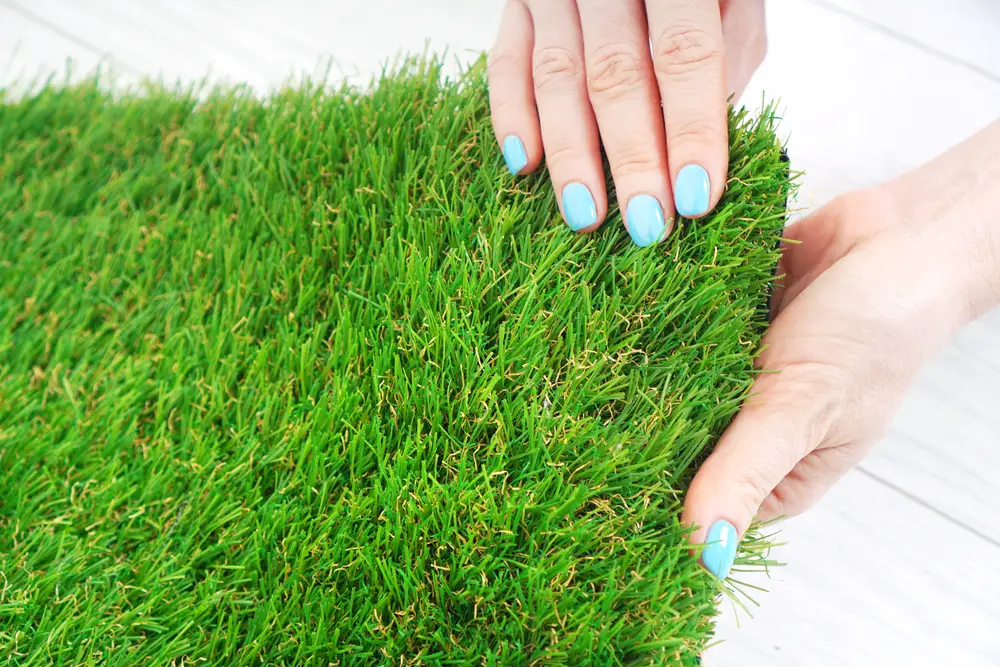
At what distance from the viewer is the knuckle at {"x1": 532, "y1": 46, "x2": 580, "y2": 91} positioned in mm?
838

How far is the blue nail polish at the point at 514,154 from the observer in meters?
0.81

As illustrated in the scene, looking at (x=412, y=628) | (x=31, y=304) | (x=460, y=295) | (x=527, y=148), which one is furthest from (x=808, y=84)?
(x=31, y=304)

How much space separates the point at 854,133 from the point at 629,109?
0.70 m

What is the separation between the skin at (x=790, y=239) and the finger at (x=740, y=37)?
266 millimetres

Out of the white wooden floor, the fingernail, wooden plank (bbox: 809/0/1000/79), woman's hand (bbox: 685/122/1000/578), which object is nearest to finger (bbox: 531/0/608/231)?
the fingernail

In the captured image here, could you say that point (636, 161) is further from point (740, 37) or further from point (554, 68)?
point (740, 37)

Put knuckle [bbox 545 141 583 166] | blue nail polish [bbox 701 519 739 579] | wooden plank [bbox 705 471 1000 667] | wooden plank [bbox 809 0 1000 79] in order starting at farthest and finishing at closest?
1. wooden plank [bbox 809 0 1000 79]
2. wooden plank [bbox 705 471 1000 667]
3. knuckle [bbox 545 141 583 166]
4. blue nail polish [bbox 701 519 739 579]

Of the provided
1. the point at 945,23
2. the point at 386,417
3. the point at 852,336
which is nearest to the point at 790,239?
the point at 852,336

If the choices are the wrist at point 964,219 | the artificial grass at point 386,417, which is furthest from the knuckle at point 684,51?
the wrist at point 964,219

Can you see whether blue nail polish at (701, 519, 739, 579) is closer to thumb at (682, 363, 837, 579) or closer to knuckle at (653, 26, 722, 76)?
thumb at (682, 363, 837, 579)

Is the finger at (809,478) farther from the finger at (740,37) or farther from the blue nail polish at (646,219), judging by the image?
the finger at (740,37)

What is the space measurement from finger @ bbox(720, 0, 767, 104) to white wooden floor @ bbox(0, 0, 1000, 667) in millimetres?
221

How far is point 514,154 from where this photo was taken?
0.81 meters

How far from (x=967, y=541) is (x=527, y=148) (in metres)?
0.86
